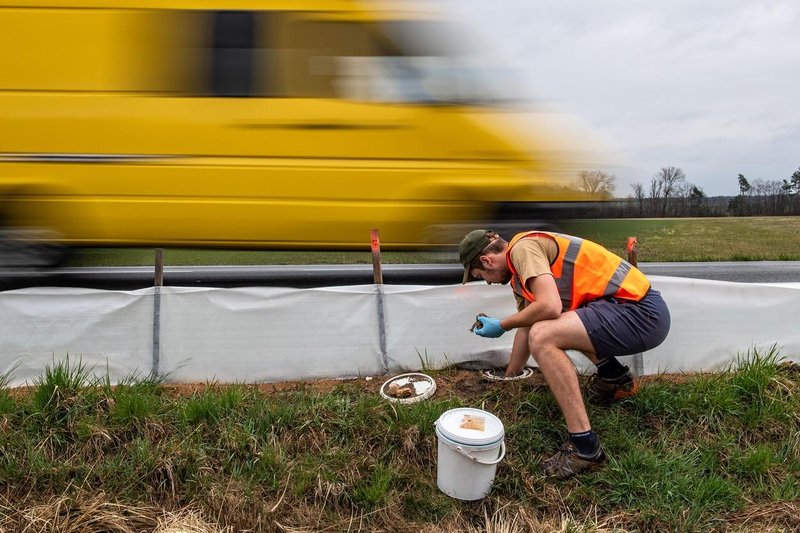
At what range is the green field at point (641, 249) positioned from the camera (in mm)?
4922

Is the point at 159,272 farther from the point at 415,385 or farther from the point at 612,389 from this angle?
the point at 612,389

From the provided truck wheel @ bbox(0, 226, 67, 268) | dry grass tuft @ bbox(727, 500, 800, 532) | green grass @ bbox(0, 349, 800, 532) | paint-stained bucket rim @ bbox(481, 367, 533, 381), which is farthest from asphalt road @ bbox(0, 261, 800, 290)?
dry grass tuft @ bbox(727, 500, 800, 532)

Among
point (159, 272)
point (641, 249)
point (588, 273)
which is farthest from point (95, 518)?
point (641, 249)

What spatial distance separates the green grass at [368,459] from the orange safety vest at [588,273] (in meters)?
0.81

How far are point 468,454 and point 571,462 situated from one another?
664 mm

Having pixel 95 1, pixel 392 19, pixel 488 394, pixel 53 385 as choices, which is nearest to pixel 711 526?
pixel 488 394

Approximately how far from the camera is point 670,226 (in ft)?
56.5

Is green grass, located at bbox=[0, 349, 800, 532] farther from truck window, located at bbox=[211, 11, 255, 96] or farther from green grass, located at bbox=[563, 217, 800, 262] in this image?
truck window, located at bbox=[211, 11, 255, 96]

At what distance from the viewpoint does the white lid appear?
8.78 ft

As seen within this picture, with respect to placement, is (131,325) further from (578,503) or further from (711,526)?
(711,526)

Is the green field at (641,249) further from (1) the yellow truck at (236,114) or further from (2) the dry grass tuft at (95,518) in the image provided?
(2) the dry grass tuft at (95,518)

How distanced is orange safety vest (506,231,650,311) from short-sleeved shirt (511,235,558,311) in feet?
0.13

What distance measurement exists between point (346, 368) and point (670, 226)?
16310mm

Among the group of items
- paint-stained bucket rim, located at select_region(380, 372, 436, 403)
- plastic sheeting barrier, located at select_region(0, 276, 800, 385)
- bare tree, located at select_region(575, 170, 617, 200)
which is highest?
bare tree, located at select_region(575, 170, 617, 200)
